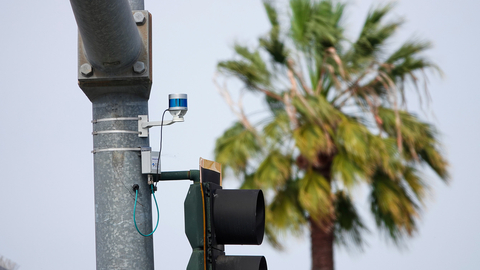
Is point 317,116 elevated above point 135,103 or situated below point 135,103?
above

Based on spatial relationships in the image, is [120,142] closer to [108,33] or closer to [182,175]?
[182,175]

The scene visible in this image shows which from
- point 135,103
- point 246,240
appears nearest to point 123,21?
point 135,103

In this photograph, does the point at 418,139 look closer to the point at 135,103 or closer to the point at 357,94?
the point at 357,94

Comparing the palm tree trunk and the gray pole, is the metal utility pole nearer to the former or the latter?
the gray pole

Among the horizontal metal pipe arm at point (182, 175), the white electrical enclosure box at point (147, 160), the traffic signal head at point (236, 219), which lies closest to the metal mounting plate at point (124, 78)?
the white electrical enclosure box at point (147, 160)

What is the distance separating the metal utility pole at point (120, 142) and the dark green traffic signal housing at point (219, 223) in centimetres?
22

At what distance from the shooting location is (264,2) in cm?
1238

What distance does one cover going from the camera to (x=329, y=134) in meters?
10.9

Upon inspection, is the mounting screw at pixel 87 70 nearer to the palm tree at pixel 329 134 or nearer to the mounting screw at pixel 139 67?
the mounting screw at pixel 139 67

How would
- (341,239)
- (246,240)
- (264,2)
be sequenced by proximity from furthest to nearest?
(264,2)
(341,239)
(246,240)

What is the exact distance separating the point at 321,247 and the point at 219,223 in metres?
8.85

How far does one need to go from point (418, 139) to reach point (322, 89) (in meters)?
1.87

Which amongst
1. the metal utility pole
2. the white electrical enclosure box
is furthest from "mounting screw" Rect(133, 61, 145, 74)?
the white electrical enclosure box

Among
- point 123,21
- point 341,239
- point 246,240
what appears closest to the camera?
point 123,21
